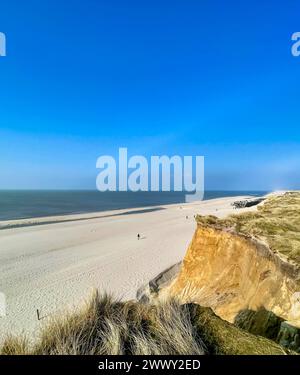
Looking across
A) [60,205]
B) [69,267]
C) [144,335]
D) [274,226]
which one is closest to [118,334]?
[144,335]

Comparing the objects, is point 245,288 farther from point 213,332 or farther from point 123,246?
point 123,246

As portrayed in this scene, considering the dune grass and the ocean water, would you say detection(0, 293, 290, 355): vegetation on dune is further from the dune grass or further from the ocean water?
the ocean water

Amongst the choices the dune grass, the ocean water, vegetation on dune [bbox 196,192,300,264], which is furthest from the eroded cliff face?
the ocean water

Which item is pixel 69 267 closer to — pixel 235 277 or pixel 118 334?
pixel 235 277

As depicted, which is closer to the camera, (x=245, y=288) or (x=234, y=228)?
(x=245, y=288)
